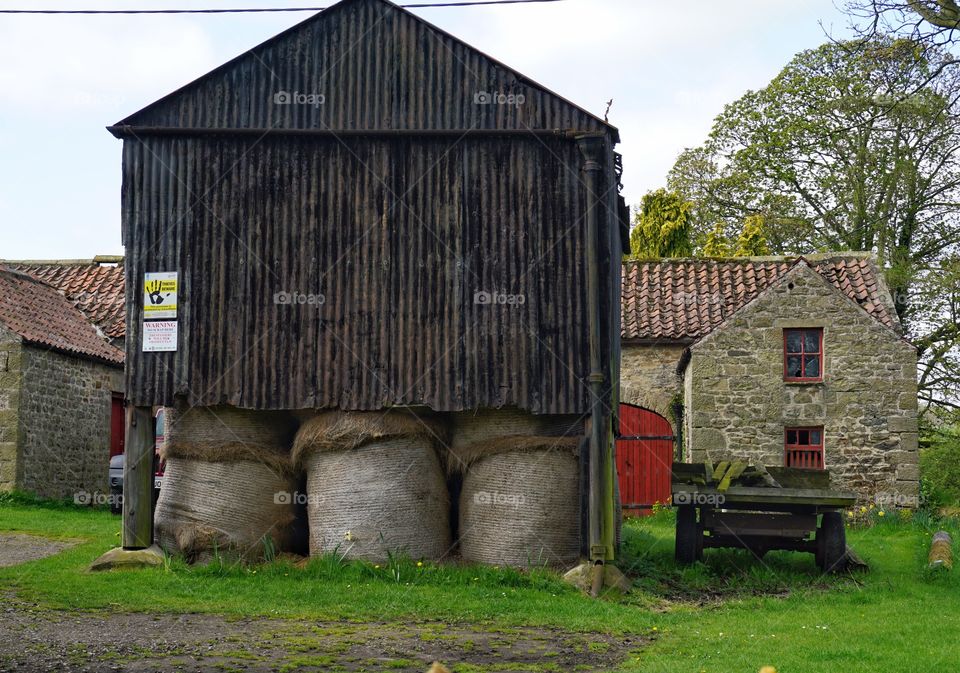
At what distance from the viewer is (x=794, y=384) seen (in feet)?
77.6

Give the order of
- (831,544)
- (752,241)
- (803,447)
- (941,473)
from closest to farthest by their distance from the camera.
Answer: (831,544), (803,447), (941,473), (752,241)

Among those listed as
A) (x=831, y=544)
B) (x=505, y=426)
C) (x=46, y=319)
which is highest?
(x=46, y=319)

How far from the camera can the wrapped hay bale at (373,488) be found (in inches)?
547

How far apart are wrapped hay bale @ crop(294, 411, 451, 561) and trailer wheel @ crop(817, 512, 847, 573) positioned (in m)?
4.76

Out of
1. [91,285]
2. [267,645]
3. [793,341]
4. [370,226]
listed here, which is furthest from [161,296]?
[91,285]

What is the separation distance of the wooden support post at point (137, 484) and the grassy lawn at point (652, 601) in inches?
29.3

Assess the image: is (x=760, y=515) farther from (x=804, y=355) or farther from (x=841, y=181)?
(x=841, y=181)

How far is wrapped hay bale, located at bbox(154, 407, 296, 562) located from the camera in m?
14.2

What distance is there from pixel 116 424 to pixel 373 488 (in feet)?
46.8

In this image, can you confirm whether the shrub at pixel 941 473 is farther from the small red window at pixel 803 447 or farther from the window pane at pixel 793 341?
the window pane at pixel 793 341

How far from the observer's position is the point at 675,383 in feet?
84.0

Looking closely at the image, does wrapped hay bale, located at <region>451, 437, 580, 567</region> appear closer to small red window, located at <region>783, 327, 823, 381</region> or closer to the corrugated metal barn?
the corrugated metal barn

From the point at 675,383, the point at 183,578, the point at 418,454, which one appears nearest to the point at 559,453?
the point at 418,454

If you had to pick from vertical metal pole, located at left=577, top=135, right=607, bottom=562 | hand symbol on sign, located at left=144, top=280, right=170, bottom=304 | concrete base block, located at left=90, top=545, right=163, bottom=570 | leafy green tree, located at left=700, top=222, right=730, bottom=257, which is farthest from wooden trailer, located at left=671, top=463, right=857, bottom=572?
leafy green tree, located at left=700, top=222, right=730, bottom=257
